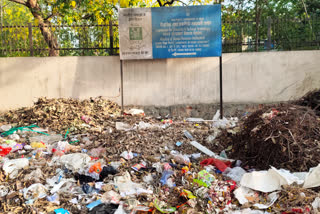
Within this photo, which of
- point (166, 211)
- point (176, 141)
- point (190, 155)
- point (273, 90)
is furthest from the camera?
point (273, 90)

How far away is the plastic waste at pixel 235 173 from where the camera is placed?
13.1 feet

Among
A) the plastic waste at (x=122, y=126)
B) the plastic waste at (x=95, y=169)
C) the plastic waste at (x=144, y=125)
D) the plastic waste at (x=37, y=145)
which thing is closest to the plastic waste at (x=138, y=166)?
the plastic waste at (x=95, y=169)

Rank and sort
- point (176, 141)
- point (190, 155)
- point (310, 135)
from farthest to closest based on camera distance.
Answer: point (176, 141)
point (190, 155)
point (310, 135)

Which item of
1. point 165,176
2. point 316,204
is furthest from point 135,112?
point 316,204

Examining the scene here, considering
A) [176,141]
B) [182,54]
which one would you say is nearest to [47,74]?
[182,54]

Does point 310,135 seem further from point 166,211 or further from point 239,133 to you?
point 166,211

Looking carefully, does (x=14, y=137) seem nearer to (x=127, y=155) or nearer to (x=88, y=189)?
(x=127, y=155)

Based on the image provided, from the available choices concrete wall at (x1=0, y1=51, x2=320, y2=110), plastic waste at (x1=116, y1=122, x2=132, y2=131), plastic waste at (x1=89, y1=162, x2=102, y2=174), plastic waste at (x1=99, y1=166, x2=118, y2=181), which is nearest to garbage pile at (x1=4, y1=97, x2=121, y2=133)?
plastic waste at (x1=116, y1=122, x2=132, y2=131)

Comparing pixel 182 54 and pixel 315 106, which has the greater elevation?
pixel 182 54

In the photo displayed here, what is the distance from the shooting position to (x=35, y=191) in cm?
373

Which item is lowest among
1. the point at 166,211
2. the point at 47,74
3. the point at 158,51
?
the point at 166,211

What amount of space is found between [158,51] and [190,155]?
3503 millimetres

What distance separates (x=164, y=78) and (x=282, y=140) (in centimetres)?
436

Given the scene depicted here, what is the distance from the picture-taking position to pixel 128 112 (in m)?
7.74
